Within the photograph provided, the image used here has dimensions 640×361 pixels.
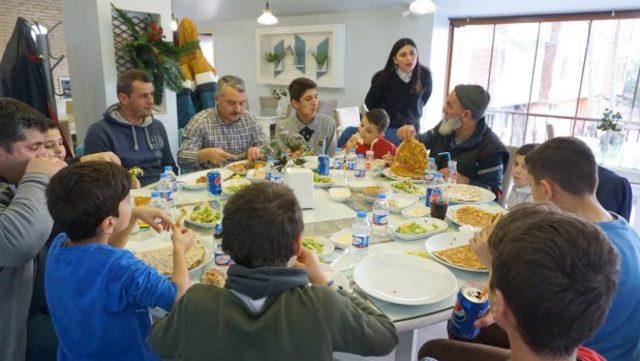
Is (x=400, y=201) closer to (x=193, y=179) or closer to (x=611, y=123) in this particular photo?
(x=193, y=179)

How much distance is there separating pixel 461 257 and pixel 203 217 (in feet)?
3.75

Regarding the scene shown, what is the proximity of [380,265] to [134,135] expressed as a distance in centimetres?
213

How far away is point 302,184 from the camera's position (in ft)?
6.87

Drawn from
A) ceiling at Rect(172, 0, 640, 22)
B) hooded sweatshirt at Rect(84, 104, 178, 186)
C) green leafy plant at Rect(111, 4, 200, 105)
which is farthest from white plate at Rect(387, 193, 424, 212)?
ceiling at Rect(172, 0, 640, 22)

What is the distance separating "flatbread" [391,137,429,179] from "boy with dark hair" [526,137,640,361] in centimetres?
108

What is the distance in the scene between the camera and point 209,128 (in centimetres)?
310

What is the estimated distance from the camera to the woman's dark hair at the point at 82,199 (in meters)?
1.18

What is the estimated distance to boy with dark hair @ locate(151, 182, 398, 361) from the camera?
91 centimetres

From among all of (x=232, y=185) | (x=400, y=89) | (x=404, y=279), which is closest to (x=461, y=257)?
(x=404, y=279)

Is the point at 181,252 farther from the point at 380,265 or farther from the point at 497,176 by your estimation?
the point at 497,176

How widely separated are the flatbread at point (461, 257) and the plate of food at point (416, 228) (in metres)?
0.16

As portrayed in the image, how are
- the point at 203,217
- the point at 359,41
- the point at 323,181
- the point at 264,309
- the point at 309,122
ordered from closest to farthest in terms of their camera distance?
the point at 264,309
the point at 203,217
the point at 323,181
the point at 309,122
the point at 359,41

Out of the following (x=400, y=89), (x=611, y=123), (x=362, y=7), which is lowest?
(x=611, y=123)

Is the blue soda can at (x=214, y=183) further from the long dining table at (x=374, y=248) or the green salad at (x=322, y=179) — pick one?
the green salad at (x=322, y=179)
